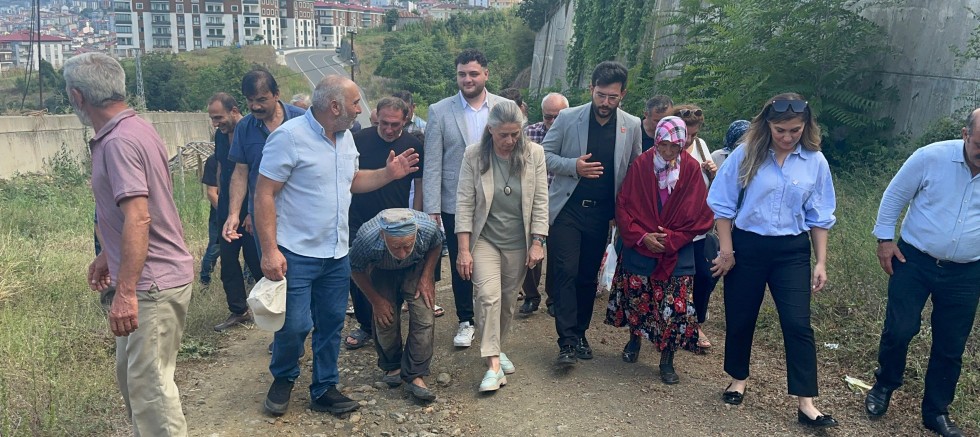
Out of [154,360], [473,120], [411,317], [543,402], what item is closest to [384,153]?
[473,120]

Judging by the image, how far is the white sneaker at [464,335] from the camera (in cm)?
566

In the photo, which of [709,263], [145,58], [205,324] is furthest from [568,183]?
[145,58]

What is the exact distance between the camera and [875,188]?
7.16 metres

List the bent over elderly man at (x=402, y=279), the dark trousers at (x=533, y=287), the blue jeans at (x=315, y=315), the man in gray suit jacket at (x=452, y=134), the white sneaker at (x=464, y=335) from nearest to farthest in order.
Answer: the blue jeans at (x=315, y=315) → the bent over elderly man at (x=402, y=279) → the man in gray suit jacket at (x=452, y=134) → the white sneaker at (x=464, y=335) → the dark trousers at (x=533, y=287)

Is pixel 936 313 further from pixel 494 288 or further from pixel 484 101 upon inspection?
pixel 484 101

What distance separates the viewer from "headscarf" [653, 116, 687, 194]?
15.4 feet

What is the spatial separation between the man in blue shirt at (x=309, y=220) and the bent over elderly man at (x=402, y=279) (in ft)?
0.72

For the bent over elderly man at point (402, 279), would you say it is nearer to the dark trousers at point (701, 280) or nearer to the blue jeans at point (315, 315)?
the blue jeans at point (315, 315)

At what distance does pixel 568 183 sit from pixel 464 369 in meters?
1.47

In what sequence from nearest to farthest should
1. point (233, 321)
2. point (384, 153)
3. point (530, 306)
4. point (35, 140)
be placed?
point (384, 153) < point (233, 321) < point (530, 306) < point (35, 140)

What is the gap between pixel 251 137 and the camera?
17.3ft

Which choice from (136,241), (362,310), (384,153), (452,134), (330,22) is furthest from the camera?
(330,22)

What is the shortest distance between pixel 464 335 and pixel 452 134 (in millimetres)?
1499

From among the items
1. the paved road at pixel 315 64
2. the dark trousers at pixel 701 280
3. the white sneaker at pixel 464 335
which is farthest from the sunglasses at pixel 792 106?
the paved road at pixel 315 64
